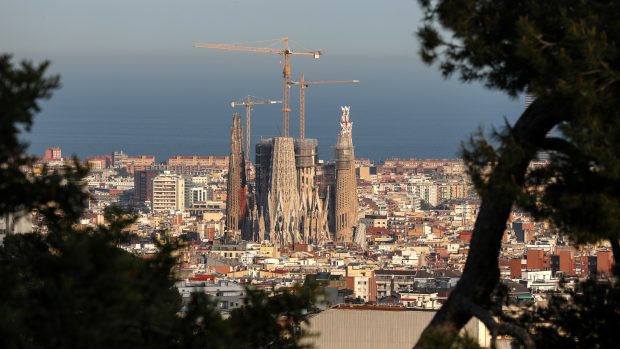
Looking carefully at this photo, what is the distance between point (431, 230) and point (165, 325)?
75.1 metres

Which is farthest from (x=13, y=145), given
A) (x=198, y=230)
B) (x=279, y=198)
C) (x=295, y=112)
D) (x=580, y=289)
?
(x=295, y=112)

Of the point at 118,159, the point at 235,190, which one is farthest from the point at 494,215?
the point at 118,159

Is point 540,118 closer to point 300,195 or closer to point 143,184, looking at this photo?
point 300,195

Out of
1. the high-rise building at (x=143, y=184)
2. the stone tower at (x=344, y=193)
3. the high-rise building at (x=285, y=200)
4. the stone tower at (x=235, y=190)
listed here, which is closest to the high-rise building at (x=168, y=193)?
the high-rise building at (x=143, y=184)

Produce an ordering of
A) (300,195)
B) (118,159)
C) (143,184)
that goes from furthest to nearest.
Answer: (118,159) → (143,184) → (300,195)

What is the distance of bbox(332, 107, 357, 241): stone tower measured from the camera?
74.8 m

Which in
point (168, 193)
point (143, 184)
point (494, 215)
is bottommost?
point (494, 215)

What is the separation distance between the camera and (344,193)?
2948 inches

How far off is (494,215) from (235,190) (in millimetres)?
67800

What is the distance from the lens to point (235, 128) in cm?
7456

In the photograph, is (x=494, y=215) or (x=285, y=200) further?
(x=285, y=200)

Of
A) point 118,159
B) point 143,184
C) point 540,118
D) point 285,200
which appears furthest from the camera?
point 118,159

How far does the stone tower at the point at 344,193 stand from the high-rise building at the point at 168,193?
88.4 feet

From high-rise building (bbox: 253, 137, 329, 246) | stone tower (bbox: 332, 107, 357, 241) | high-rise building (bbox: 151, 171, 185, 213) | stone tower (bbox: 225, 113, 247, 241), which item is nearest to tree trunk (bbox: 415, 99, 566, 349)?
high-rise building (bbox: 253, 137, 329, 246)
